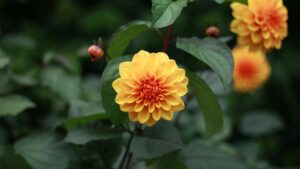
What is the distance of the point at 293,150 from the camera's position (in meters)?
2.88

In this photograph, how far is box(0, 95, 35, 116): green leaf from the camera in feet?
5.27


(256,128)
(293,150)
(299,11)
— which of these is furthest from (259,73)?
(299,11)

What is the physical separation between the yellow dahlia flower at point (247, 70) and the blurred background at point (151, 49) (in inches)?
4.6

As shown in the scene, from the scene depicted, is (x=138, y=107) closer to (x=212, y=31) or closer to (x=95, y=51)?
(x=95, y=51)

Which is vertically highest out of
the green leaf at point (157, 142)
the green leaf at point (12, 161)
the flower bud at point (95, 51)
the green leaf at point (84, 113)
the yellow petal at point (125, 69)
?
the flower bud at point (95, 51)

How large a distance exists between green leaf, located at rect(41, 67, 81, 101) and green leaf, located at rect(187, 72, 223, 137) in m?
0.55

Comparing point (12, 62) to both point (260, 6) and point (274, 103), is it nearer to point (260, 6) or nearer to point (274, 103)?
point (260, 6)

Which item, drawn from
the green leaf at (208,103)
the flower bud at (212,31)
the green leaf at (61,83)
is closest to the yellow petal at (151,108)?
the green leaf at (208,103)

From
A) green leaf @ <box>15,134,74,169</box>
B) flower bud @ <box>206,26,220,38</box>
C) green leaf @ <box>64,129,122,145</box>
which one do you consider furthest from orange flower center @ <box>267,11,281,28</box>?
green leaf @ <box>15,134,74,169</box>

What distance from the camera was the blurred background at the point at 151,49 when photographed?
2.47 m

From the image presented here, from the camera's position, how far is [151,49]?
319cm

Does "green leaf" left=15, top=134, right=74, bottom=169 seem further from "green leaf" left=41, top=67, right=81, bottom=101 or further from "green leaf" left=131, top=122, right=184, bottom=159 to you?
"green leaf" left=41, top=67, right=81, bottom=101

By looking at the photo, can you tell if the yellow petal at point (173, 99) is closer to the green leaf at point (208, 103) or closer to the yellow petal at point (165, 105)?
the yellow petal at point (165, 105)

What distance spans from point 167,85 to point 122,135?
1.10 ft
